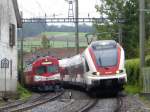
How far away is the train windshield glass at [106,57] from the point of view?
3362 cm

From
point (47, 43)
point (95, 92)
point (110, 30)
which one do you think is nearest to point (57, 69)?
point (95, 92)

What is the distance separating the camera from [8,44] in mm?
43188

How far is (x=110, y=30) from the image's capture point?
6550 centimetres

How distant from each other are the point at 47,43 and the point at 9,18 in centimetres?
7516

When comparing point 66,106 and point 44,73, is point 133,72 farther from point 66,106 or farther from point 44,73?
point 66,106

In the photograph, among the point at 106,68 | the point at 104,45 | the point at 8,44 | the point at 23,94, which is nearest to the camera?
the point at 106,68

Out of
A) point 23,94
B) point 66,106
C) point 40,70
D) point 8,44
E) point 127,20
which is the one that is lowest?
point 23,94

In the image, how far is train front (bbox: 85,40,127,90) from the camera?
33.2 meters

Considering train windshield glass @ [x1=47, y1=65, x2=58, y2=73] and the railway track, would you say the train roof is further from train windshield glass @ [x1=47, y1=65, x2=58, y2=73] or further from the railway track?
train windshield glass @ [x1=47, y1=65, x2=58, y2=73]

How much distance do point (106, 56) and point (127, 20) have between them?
84.7ft

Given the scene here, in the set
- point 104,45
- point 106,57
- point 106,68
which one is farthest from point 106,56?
point 104,45

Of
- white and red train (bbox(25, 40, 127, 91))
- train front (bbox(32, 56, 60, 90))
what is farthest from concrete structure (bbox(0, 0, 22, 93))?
white and red train (bbox(25, 40, 127, 91))

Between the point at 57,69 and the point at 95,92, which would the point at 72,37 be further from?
the point at 95,92

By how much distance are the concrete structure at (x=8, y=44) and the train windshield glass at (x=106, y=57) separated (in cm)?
896
